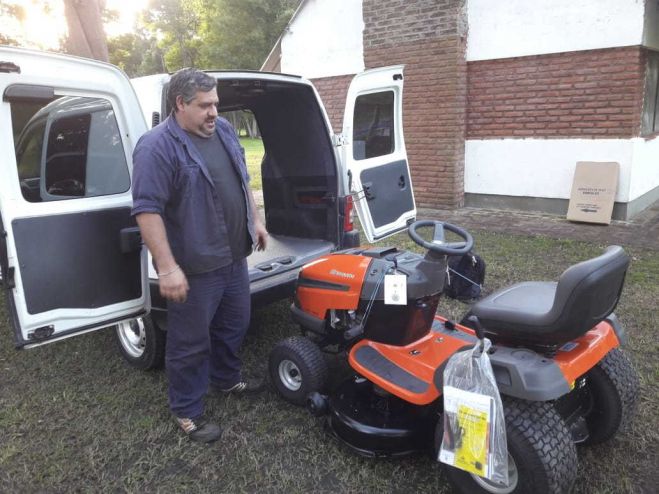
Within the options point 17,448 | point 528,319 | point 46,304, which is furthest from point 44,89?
point 528,319

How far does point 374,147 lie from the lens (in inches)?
187

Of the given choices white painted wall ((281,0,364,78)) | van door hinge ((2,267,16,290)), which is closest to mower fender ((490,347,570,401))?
van door hinge ((2,267,16,290))

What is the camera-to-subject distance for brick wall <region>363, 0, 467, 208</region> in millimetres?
7543

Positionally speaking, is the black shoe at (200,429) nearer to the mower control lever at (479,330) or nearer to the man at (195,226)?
the man at (195,226)

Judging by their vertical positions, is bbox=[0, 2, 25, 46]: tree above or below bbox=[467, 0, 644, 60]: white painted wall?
above

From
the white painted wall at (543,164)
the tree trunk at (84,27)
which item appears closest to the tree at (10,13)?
the tree trunk at (84,27)

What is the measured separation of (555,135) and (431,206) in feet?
6.83

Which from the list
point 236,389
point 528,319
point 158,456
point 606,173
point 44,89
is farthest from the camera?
point 606,173

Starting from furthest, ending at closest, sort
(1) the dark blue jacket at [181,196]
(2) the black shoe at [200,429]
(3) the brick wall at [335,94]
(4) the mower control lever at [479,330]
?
(3) the brick wall at [335,94], (2) the black shoe at [200,429], (1) the dark blue jacket at [181,196], (4) the mower control lever at [479,330]

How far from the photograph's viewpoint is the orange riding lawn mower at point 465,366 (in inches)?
78.7

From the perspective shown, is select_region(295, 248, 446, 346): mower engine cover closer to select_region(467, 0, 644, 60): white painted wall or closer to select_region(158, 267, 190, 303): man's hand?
select_region(158, 267, 190, 303): man's hand

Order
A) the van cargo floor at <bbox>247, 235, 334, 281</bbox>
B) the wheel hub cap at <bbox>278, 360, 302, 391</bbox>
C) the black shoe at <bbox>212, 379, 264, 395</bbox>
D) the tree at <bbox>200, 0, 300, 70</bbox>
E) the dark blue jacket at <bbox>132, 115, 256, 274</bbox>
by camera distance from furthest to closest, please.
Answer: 1. the tree at <bbox>200, 0, 300, 70</bbox>
2. the van cargo floor at <bbox>247, 235, 334, 281</bbox>
3. the black shoe at <bbox>212, 379, 264, 395</bbox>
4. the wheel hub cap at <bbox>278, 360, 302, 391</bbox>
5. the dark blue jacket at <bbox>132, 115, 256, 274</bbox>

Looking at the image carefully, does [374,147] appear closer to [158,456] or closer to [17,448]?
[158,456]

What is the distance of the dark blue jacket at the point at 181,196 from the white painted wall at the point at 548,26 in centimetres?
606
